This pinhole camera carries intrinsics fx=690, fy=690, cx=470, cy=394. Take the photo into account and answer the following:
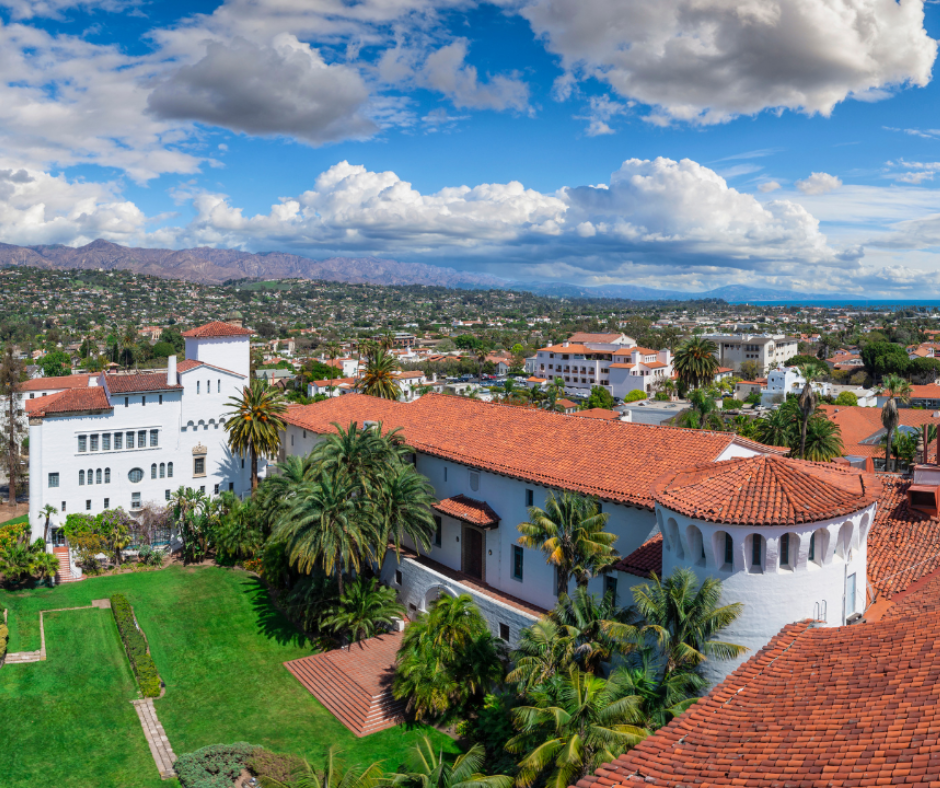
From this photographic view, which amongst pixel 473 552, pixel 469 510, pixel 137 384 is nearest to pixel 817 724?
pixel 469 510

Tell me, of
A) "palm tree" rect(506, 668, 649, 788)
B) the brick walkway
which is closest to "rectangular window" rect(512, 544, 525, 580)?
"palm tree" rect(506, 668, 649, 788)

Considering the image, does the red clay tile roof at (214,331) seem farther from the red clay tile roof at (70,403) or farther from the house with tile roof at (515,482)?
the house with tile roof at (515,482)

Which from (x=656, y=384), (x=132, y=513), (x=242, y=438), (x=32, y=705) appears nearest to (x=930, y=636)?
(x=32, y=705)

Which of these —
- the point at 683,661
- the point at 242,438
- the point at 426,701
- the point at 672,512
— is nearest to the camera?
the point at 683,661

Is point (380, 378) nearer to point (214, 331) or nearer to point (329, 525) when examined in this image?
point (214, 331)

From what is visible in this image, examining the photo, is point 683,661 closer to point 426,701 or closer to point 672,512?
point 672,512

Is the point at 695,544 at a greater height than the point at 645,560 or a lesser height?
greater
